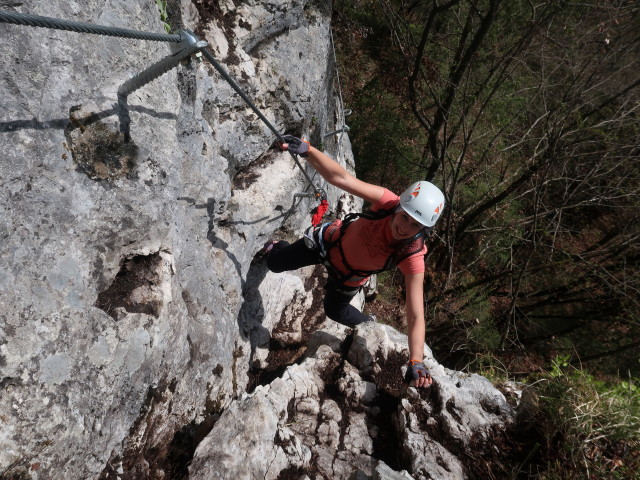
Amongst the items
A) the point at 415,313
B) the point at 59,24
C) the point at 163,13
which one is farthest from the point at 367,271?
the point at 59,24

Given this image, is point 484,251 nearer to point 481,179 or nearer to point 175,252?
point 481,179

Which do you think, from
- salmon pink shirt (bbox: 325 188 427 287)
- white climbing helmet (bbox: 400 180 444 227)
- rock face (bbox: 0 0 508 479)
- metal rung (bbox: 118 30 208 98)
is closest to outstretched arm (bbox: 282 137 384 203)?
salmon pink shirt (bbox: 325 188 427 287)

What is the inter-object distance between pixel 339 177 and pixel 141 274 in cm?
190

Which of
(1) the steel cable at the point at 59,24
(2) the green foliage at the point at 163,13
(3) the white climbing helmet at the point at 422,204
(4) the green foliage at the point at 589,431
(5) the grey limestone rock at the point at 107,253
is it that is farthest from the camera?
(3) the white climbing helmet at the point at 422,204

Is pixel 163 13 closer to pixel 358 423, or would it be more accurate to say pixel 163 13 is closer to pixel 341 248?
pixel 341 248

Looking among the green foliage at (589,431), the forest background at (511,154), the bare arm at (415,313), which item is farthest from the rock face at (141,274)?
the forest background at (511,154)

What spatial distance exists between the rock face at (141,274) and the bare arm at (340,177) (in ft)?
3.35

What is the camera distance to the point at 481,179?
27.4 ft

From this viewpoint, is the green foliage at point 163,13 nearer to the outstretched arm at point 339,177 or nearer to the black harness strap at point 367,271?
the outstretched arm at point 339,177

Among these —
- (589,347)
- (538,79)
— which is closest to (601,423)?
(538,79)

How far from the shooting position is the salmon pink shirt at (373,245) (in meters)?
3.56

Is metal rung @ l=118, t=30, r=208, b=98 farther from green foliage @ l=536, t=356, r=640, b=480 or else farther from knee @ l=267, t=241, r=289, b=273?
green foliage @ l=536, t=356, r=640, b=480

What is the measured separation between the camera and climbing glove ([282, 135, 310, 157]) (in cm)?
349

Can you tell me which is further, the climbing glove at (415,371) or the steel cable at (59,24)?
the climbing glove at (415,371)
